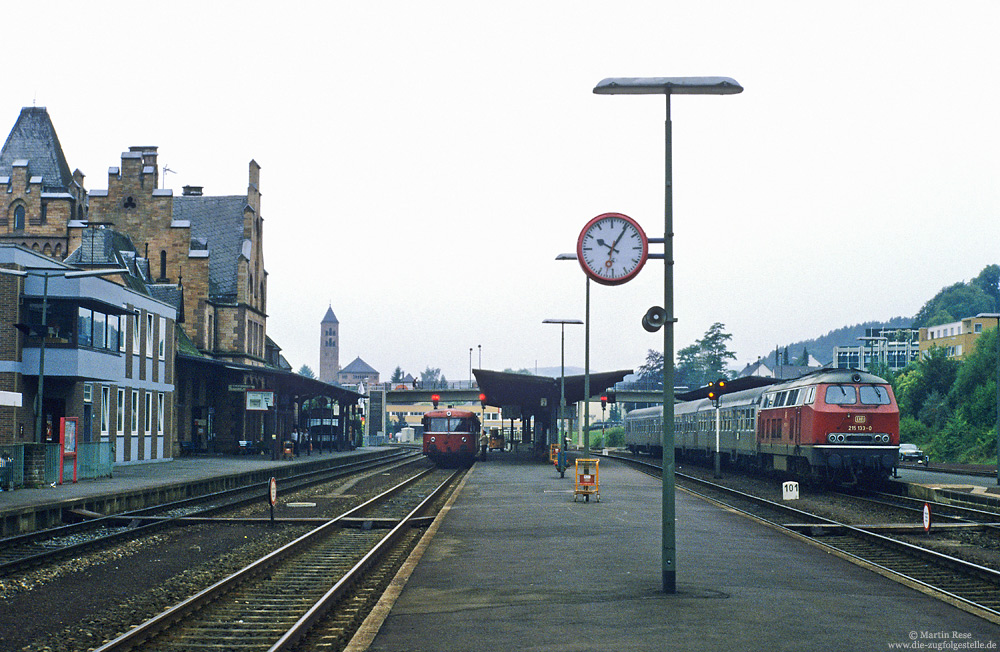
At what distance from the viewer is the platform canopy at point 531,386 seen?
167 ft

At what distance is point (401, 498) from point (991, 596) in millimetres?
19506

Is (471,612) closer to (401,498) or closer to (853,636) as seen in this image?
A: (853,636)

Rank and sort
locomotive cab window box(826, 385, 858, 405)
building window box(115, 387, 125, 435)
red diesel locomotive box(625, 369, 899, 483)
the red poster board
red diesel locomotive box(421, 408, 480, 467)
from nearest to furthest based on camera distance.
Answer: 1. red diesel locomotive box(625, 369, 899, 483)
2. locomotive cab window box(826, 385, 858, 405)
3. the red poster board
4. building window box(115, 387, 125, 435)
5. red diesel locomotive box(421, 408, 480, 467)

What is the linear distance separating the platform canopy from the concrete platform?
96.7ft

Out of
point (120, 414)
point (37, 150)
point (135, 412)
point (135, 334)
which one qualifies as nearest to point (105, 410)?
point (120, 414)

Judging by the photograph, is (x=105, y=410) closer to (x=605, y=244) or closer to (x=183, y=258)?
(x=183, y=258)

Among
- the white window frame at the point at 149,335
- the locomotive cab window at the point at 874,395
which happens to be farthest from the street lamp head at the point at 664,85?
the white window frame at the point at 149,335

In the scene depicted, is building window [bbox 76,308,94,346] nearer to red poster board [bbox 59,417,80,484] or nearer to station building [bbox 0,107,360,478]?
red poster board [bbox 59,417,80,484]

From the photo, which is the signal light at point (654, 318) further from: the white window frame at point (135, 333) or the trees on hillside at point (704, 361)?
the trees on hillside at point (704, 361)

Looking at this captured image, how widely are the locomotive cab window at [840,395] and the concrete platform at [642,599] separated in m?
10.8

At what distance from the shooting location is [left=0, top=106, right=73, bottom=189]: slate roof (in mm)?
69250

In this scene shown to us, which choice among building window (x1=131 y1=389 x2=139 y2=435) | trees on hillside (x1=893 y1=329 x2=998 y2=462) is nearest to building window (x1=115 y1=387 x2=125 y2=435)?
building window (x1=131 y1=389 x2=139 y2=435)

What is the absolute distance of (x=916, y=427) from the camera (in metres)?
67.8

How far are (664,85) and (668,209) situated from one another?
143 centimetres
